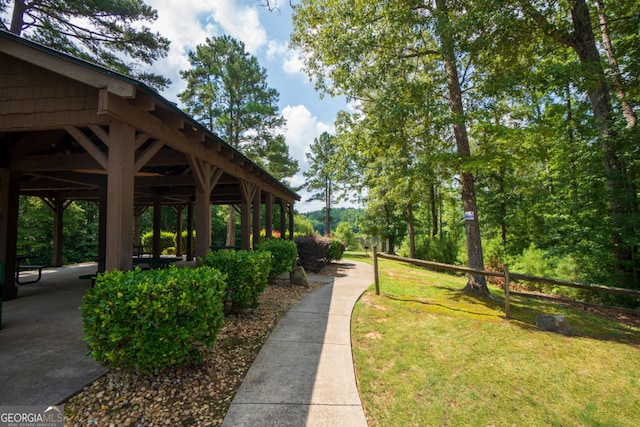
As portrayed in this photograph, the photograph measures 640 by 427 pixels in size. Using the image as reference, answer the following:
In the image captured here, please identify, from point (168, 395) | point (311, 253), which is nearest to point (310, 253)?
point (311, 253)

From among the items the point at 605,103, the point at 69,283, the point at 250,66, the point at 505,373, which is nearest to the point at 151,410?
the point at 505,373

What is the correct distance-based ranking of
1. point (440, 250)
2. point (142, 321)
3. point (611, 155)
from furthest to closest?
1. point (440, 250)
2. point (611, 155)
3. point (142, 321)

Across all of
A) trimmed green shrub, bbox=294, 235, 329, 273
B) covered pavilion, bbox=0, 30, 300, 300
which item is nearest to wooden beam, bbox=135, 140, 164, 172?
covered pavilion, bbox=0, 30, 300, 300

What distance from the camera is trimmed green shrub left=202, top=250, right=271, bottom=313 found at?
167 inches

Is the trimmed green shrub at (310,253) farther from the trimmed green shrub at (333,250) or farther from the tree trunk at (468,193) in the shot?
the tree trunk at (468,193)

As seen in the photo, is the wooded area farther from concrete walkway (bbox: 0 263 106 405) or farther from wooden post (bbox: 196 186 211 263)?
concrete walkway (bbox: 0 263 106 405)

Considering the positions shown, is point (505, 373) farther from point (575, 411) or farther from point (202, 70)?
point (202, 70)

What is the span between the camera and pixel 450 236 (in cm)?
1549

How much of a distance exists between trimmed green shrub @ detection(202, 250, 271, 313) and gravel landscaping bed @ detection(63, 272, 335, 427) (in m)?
0.89

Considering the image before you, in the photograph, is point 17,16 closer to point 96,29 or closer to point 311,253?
point 96,29

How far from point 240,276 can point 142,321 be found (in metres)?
1.88

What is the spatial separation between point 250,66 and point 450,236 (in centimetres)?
1665

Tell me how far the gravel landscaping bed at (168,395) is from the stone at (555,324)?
494 centimetres

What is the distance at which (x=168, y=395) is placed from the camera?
250cm
